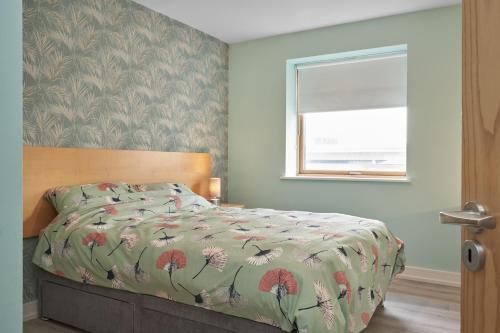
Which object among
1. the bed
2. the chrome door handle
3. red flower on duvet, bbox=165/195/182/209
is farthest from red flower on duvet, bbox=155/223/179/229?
the chrome door handle

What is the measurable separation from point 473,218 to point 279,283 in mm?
1307

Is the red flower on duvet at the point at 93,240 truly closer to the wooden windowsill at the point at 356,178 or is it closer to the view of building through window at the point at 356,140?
the wooden windowsill at the point at 356,178

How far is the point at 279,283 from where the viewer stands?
1852mm

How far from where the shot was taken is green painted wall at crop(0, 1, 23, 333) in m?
0.84

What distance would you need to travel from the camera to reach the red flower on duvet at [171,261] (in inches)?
85.4

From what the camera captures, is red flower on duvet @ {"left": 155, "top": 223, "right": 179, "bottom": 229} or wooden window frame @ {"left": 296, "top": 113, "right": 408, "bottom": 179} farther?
wooden window frame @ {"left": 296, "top": 113, "right": 408, "bottom": 179}

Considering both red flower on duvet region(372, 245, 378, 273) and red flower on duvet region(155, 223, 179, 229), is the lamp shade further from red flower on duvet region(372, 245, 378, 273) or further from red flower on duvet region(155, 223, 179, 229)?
red flower on duvet region(372, 245, 378, 273)

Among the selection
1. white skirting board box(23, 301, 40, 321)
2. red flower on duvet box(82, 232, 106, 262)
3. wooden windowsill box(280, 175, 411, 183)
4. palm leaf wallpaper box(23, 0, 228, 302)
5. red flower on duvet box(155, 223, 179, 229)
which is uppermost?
palm leaf wallpaper box(23, 0, 228, 302)

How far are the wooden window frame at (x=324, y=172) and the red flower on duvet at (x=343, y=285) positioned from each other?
246cm

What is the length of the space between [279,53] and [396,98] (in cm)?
145

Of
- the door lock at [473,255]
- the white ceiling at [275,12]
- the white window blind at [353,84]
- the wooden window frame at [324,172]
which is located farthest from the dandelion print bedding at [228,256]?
the white ceiling at [275,12]

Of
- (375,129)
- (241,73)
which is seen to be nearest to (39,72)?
(241,73)

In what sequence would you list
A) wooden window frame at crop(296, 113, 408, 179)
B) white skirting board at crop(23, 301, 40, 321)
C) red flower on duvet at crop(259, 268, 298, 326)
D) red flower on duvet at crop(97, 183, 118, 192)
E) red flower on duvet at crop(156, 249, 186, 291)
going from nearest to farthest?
red flower on duvet at crop(259, 268, 298, 326) → red flower on duvet at crop(156, 249, 186, 291) → white skirting board at crop(23, 301, 40, 321) → red flower on duvet at crop(97, 183, 118, 192) → wooden window frame at crop(296, 113, 408, 179)

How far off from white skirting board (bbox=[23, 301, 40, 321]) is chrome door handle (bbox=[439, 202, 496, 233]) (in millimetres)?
3013
